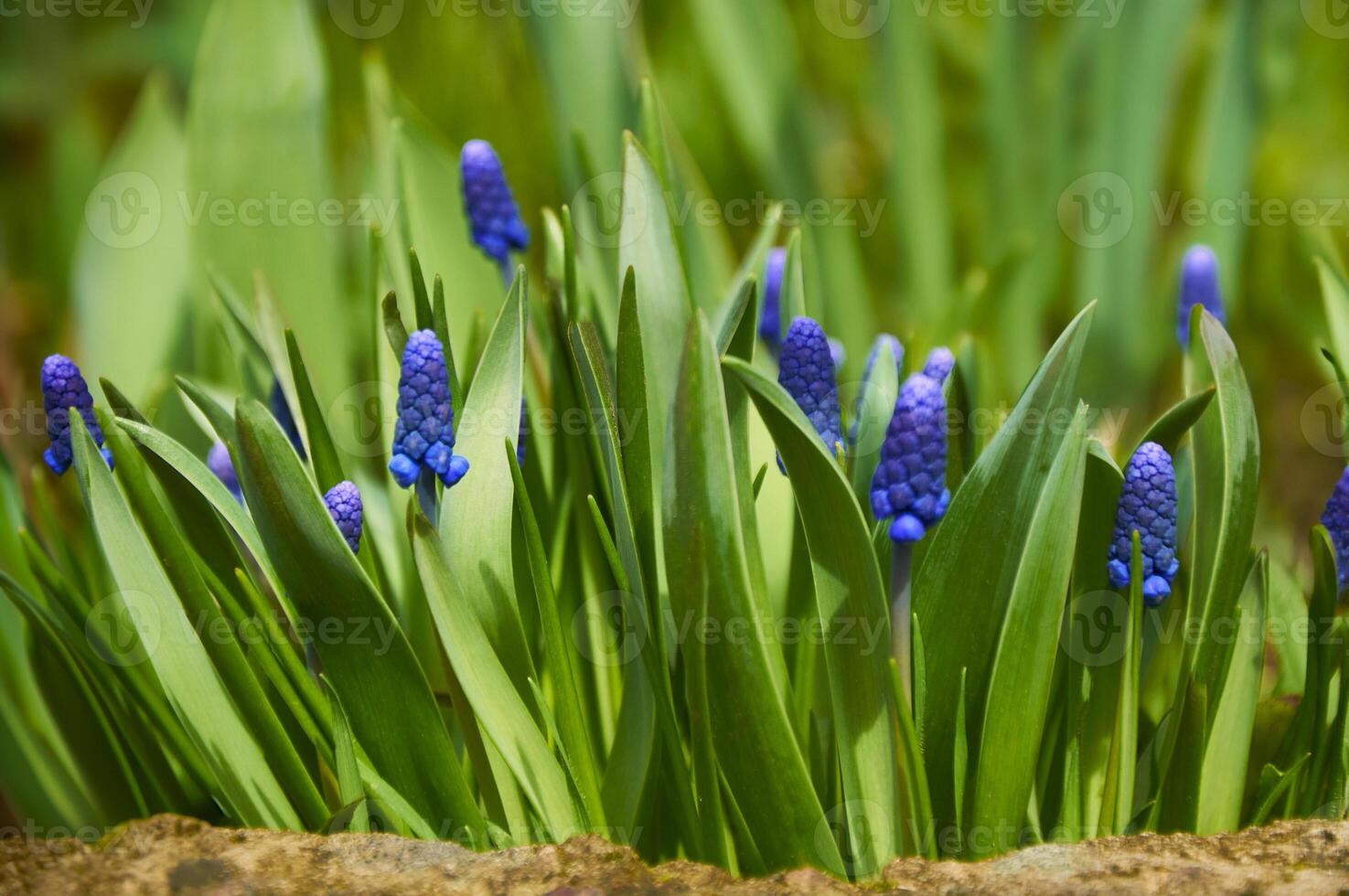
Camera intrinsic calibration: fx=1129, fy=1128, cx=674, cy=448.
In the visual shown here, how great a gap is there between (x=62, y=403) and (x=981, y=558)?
2.95ft

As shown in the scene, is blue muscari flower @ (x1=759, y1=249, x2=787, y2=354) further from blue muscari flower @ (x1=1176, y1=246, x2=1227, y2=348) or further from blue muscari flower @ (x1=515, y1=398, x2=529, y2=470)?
blue muscari flower @ (x1=1176, y1=246, x2=1227, y2=348)

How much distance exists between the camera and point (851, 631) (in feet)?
3.33

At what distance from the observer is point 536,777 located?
3.49 ft

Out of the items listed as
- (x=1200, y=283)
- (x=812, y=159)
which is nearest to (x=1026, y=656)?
(x=1200, y=283)

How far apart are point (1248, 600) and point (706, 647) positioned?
21.9 inches

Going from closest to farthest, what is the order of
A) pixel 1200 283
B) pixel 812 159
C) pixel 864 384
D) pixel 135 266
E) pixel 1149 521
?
1. pixel 1149 521
2. pixel 864 384
3. pixel 1200 283
4. pixel 135 266
5. pixel 812 159

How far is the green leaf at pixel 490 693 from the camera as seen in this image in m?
0.99

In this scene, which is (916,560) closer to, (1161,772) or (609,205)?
(1161,772)

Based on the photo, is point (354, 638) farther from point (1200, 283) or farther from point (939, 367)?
point (1200, 283)

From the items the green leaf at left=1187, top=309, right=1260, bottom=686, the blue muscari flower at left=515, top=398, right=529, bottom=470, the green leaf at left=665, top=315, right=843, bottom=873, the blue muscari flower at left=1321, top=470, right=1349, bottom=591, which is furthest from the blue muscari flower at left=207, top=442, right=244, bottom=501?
the blue muscari flower at left=1321, top=470, right=1349, bottom=591

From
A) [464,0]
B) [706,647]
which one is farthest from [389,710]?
[464,0]

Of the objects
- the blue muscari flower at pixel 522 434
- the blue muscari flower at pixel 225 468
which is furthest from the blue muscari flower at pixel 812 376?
the blue muscari flower at pixel 225 468

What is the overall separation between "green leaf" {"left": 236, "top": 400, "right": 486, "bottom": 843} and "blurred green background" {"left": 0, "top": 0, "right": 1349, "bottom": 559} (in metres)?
0.58

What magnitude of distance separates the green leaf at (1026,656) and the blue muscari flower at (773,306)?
0.54 m
